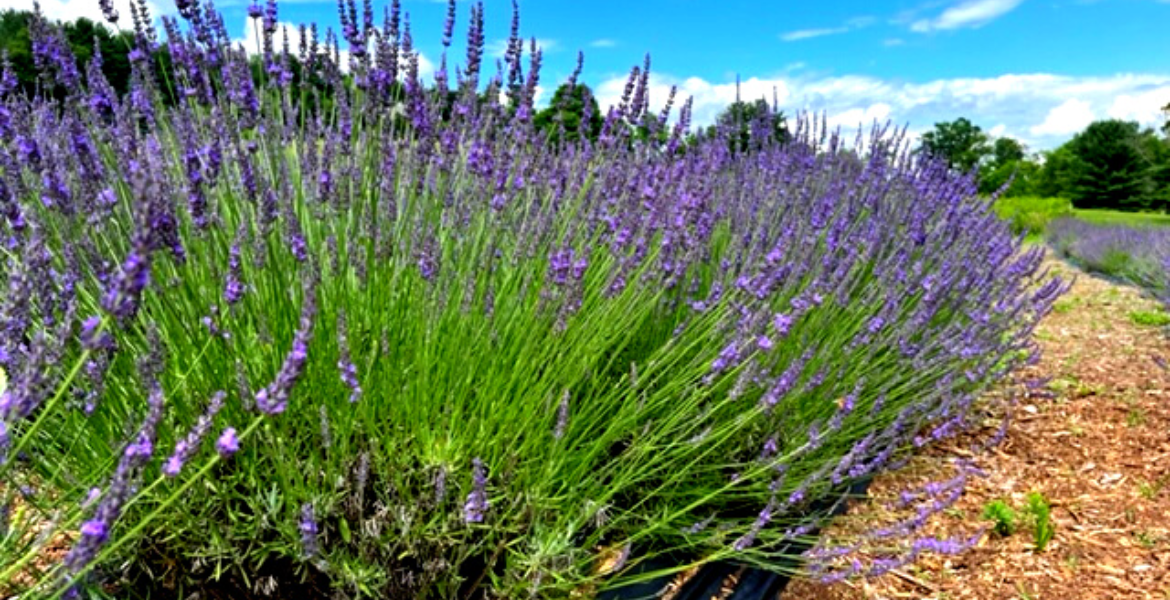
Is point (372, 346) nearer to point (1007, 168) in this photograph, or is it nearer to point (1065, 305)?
point (1065, 305)

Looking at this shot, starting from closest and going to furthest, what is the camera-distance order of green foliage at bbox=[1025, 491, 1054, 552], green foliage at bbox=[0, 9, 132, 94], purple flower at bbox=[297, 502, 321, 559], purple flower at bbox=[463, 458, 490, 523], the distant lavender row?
purple flower at bbox=[297, 502, 321, 559] → purple flower at bbox=[463, 458, 490, 523] → green foliage at bbox=[0, 9, 132, 94] → green foliage at bbox=[1025, 491, 1054, 552] → the distant lavender row

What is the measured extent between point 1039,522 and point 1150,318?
4720 mm

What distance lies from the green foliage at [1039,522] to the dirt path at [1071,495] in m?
0.03

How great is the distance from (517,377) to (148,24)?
1238 millimetres

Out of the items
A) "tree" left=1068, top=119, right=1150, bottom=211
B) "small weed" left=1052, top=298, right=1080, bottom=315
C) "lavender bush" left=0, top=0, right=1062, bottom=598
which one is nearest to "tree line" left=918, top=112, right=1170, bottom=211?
"tree" left=1068, top=119, right=1150, bottom=211

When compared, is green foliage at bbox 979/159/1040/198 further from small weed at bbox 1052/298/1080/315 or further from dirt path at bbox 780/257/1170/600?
dirt path at bbox 780/257/1170/600

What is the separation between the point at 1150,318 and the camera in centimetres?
698

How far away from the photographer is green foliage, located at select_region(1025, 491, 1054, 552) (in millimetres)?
3191

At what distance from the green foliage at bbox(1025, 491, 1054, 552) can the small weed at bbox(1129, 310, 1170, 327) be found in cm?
429

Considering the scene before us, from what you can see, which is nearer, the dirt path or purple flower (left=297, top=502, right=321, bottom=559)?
purple flower (left=297, top=502, right=321, bottom=559)

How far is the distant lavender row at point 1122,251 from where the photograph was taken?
7.80m

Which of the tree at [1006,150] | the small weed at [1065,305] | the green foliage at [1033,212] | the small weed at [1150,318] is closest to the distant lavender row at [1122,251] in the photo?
the small weed at [1150,318]

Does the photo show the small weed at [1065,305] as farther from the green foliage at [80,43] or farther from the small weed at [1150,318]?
the green foliage at [80,43]

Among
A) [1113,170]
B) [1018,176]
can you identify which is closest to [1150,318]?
[1113,170]
